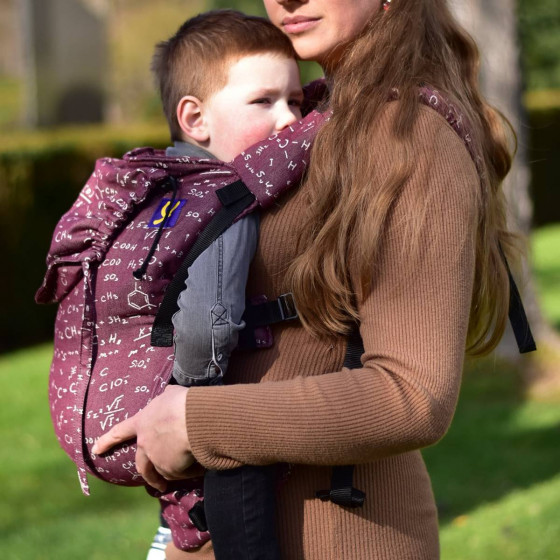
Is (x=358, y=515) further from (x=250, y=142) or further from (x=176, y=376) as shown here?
(x=250, y=142)

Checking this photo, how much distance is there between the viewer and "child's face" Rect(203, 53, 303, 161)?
2.08 metres

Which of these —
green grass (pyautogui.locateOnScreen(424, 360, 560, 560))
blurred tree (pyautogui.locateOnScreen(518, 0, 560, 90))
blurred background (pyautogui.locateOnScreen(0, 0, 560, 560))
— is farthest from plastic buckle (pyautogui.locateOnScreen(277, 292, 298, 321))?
blurred tree (pyautogui.locateOnScreen(518, 0, 560, 90))

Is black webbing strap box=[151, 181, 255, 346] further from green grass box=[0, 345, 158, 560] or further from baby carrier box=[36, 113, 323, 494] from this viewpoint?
green grass box=[0, 345, 158, 560]

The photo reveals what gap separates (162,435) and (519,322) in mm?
789

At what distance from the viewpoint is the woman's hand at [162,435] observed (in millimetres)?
1680

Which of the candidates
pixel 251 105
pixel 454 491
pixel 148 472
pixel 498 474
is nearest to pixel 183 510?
pixel 148 472

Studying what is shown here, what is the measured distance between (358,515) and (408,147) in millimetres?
681

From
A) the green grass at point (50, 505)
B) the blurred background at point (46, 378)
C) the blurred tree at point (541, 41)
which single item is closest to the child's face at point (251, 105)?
the blurred background at point (46, 378)

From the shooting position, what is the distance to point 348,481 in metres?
1.75

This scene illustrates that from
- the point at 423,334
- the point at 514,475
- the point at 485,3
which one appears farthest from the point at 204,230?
the point at 485,3

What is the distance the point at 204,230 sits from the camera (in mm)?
1820

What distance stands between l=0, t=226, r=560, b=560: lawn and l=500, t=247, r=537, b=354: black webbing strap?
2749 mm

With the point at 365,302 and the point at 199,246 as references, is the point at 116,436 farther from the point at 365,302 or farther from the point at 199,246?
the point at 365,302

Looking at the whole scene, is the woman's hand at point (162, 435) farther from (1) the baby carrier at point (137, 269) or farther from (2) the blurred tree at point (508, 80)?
(2) the blurred tree at point (508, 80)
